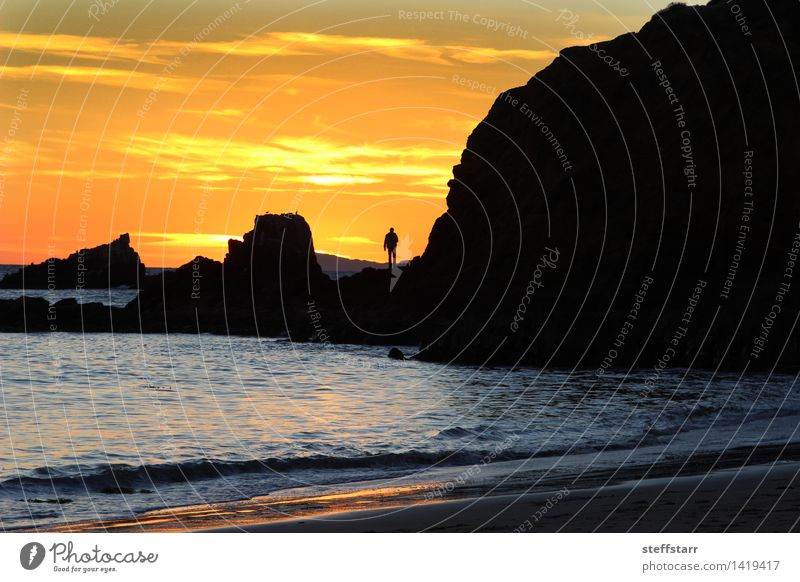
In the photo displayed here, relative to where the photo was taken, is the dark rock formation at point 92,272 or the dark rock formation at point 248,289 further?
the dark rock formation at point 92,272

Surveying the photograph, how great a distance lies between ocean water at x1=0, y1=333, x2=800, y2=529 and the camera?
17.6 metres

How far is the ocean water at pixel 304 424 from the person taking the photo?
57.7 ft

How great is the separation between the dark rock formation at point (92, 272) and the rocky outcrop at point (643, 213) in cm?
7467

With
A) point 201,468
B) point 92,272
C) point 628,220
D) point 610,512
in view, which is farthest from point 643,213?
point 92,272

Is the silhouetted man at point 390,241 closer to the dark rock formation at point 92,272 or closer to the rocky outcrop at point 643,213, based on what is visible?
the rocky outcrop at point 643,213

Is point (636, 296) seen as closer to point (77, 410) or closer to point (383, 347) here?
point (383, 347)

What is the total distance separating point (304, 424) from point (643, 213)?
32.2 meters

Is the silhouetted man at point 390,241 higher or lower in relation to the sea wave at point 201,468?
higher

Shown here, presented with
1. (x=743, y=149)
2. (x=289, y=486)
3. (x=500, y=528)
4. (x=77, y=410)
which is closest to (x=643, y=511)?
(x=500, y=528)

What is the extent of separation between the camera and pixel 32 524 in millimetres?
14258

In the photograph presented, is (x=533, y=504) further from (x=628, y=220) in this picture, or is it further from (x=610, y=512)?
(x=628, y=220)

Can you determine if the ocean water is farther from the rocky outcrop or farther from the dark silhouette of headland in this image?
the rocky outcrop

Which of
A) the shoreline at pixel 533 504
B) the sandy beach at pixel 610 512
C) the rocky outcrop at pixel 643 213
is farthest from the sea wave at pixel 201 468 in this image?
the rocky outcrop at pixel 643 213

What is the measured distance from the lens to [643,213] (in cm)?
5181
